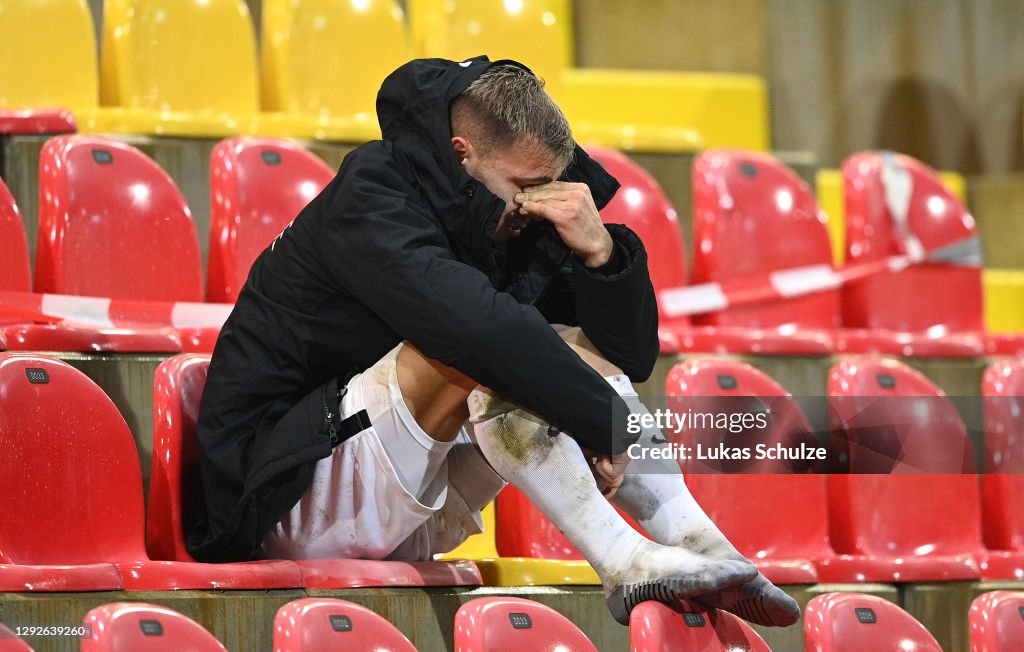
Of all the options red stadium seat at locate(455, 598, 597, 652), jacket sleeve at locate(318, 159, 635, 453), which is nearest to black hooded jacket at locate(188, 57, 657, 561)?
jacket sleeve at locate(318, 159, 635, 453)

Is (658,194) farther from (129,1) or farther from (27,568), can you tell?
(27,568)

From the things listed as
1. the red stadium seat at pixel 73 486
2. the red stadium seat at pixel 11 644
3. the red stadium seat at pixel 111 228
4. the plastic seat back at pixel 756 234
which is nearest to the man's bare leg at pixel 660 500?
the red stadium seat at pixel 73 486

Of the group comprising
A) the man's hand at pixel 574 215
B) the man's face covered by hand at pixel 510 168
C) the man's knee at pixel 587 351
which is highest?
the man's face covered by hand at pixel 510 168

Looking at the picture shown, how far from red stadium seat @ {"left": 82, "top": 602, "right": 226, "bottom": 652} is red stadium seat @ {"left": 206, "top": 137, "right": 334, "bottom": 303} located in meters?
0.99

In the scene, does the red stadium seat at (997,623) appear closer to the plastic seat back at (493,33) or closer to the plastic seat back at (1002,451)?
the plastic seat back at (1002,451)

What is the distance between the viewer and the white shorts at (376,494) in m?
1.63

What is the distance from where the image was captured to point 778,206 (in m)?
2.85

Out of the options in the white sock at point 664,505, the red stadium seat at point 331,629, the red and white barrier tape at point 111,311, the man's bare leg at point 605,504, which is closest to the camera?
the red stadium seat at point 331,629

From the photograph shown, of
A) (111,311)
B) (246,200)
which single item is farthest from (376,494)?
(246,200)

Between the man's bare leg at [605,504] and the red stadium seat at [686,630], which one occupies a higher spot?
the man's bare leg at [605,504]

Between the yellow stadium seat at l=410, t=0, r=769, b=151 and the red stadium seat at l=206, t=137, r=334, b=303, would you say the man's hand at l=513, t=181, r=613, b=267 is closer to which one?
the red stadium seat at l=206, t=137, r=334, b=303

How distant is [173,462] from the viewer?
1702 millimetres

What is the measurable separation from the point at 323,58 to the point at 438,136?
4.23 feet

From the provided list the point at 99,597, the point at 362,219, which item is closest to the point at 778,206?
the point at 362,219
